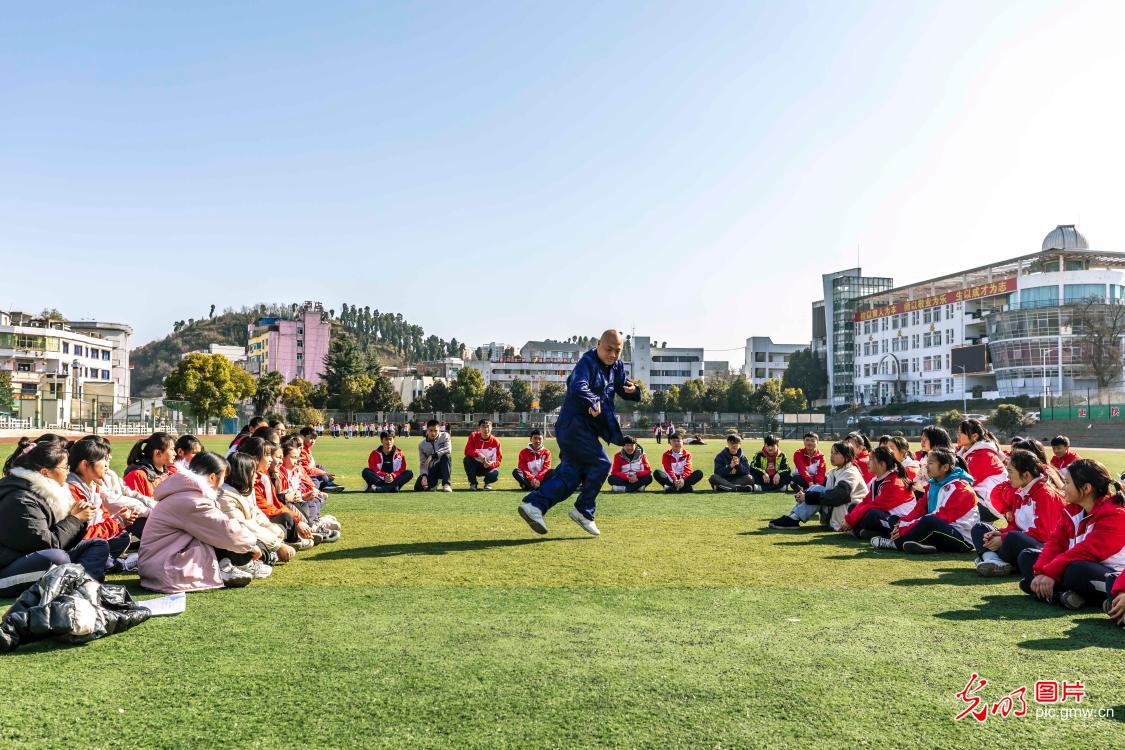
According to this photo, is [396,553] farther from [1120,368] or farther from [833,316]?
[833,316]

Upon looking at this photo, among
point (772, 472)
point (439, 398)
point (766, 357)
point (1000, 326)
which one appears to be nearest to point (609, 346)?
point (772, 472)

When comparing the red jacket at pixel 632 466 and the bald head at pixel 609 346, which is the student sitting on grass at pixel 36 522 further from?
the red jacket at pixel 632 466

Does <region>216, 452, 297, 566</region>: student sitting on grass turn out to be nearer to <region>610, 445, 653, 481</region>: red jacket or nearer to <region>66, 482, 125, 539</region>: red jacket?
<region>66, 482, 125, 539</region>: red jacket

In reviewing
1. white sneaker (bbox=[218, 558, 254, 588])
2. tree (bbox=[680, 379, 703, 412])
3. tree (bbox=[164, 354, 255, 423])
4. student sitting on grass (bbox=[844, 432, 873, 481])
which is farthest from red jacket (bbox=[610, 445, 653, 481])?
tree (bbox=[680, 379, 703, 412])

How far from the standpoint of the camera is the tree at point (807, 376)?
116000 mm

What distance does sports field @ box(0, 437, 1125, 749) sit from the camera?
12.4 ft

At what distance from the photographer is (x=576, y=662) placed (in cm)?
475

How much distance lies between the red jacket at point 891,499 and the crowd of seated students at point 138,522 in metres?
6.65

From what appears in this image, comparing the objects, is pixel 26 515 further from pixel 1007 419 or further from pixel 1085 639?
pixel 1007 419

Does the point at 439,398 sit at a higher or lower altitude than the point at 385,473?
higher

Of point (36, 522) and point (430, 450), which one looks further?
point (430, 450)

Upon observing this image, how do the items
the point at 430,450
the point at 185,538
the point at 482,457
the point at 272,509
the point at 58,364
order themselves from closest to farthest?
the point at 185,538 → the point at 272,509 → the point at 430,450 → the point at 482,457 → the point at 58,364

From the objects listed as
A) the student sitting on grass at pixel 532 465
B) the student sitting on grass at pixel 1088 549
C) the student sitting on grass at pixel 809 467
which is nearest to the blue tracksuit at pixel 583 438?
the student sitting on grass at pixel 1088 549

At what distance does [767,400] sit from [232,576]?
93305 millimetres
